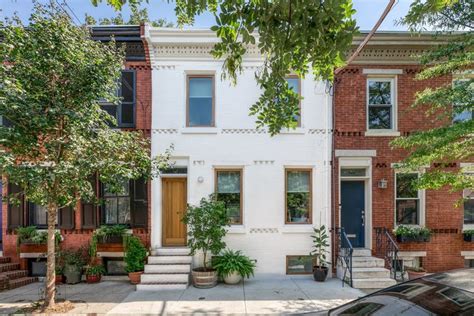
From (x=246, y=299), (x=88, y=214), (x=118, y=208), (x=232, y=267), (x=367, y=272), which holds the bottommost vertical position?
(x=246, y=299)

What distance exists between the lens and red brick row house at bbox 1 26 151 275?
8.57 m

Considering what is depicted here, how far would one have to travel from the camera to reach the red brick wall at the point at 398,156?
8586mm

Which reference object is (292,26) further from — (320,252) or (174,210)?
(174,210)

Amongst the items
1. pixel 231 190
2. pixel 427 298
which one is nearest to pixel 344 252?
pixel 231 190

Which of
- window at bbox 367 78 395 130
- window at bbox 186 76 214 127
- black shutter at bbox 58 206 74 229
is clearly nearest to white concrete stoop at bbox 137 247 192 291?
black shutter at bbox 58 206 74 229

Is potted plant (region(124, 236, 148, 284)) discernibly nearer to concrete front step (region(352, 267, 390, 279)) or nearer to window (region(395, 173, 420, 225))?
concrete front step (region(352, 267, 390, 279))

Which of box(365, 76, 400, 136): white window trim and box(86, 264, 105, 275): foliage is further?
box(365, 76, 400, 136): white window trim

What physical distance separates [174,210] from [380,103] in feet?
23.4

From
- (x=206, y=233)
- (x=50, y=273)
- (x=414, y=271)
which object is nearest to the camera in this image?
(x=50, y=273)

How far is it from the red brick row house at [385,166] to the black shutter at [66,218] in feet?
25.7

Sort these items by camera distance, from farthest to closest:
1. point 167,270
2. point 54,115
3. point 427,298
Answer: point 167,270 < point 54,115 < point 427,298

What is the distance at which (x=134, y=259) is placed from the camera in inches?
307

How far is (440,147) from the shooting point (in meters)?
6.05

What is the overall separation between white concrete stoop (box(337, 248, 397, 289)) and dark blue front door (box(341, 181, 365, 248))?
1.75ft
